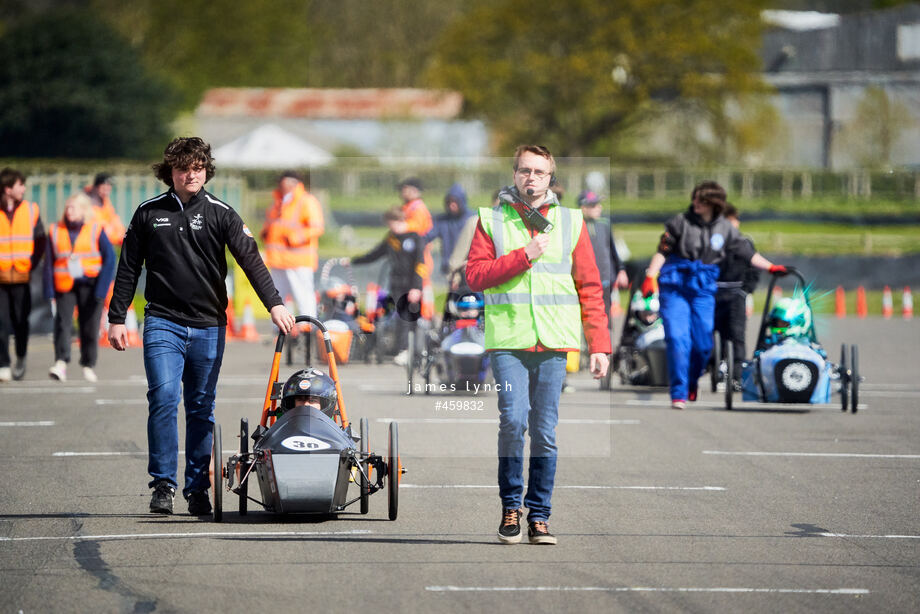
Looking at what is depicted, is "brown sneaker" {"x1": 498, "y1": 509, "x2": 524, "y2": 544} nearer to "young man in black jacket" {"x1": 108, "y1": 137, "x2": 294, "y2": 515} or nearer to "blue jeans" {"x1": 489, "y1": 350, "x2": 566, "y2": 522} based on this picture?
"blue jeans" {"x1": 489, "y1": 350, "x2": 566, "y2": 522}

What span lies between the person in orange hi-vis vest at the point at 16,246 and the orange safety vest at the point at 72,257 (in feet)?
1.07

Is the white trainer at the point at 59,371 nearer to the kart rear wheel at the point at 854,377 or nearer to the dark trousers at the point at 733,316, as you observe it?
the dark trousers at the point at 733,316

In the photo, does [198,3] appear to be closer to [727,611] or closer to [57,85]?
[57,85]

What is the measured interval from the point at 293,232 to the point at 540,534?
11.2m

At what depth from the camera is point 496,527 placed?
880cm

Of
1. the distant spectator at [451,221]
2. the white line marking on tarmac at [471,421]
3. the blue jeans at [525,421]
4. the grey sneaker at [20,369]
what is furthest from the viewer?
the distant spectator at [451,221]

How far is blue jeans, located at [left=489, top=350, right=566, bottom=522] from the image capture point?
8.20 m

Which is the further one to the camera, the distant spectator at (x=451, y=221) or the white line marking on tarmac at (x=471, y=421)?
the distant spectator at (x=451, y=221)

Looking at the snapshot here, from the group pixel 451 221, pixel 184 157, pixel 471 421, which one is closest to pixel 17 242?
pixel 451 221

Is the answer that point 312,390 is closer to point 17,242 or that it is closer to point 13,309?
point 17,242

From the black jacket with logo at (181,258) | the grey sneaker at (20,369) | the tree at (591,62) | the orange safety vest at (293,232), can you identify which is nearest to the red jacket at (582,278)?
the black jacket with logo at (181,258)

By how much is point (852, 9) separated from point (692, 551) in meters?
97.1

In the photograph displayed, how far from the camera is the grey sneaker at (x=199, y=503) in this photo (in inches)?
357

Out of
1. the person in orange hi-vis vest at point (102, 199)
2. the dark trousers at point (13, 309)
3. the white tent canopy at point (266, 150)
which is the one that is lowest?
the dark trousers at point (13, 309)
